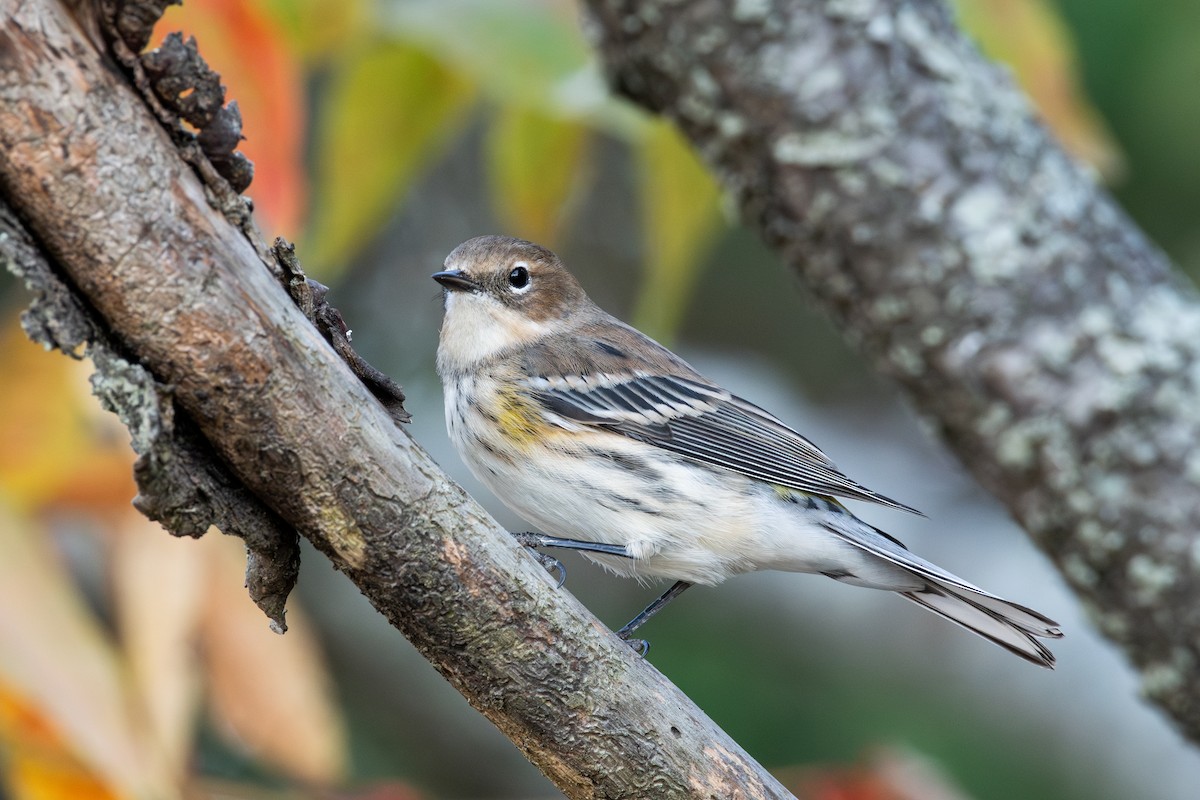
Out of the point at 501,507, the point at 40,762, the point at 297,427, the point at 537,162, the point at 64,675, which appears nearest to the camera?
the point at 297,427

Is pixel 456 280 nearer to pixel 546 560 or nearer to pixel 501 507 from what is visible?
pixel 546 560

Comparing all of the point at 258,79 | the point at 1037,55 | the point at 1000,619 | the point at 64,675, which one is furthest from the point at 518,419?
the point at 1037,55

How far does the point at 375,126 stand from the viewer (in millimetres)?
2793

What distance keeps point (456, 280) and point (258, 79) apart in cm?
120

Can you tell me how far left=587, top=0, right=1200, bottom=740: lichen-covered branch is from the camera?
10.3 feet

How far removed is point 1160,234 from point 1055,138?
2017 mm

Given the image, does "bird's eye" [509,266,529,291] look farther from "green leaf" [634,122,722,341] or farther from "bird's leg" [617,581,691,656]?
"bird's leg" [617,581,691,656]

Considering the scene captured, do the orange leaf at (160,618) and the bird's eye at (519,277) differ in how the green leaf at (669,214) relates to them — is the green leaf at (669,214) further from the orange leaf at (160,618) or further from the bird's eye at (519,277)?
the orange leaf at (160,618)

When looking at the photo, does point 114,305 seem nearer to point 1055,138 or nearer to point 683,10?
point 683,10

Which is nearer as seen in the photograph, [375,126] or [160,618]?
[160,618]

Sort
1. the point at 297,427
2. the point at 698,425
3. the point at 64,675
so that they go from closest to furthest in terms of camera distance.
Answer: the point at 297,427
the point at 64,675
the point at 698,425

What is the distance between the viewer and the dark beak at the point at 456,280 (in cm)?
339

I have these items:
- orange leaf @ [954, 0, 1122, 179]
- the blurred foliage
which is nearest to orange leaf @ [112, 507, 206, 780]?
the blurred foliage

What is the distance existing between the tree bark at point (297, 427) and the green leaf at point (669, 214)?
110 centimetres
